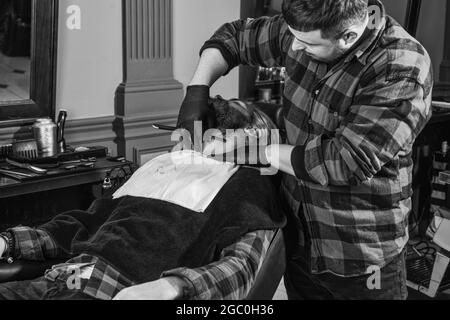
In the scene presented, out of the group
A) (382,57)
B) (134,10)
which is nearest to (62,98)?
(134,10)

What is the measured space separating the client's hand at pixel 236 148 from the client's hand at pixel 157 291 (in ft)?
1.63

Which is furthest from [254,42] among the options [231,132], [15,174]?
[15,174]

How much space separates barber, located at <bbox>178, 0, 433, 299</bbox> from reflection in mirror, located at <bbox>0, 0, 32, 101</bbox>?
38.5 inches

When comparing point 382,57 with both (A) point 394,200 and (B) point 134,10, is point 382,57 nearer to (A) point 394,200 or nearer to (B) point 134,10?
(A) point 394,200

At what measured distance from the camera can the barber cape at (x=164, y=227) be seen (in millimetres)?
1573

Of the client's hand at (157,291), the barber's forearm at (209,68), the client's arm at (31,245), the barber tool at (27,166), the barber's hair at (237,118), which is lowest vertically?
the client's arm at (31,245)

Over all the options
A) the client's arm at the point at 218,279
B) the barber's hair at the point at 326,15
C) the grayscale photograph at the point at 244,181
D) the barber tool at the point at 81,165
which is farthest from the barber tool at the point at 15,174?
the barber's hair at the point at 326,15

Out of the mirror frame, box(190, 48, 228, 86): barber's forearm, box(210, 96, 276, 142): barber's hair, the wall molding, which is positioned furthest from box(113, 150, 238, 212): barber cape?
the wall molding

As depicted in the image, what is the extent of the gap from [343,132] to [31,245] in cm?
90

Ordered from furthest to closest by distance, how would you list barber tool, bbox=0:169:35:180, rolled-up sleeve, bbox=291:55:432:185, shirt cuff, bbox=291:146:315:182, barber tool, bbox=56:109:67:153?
1. barber tool, bbox=56:109:67:153
2. barber tool, bbox=0:169:35:180
3. shirt cuff, bbox=291:146:315:182
4. rolled-up sleeve, bbox=291:55:432:185

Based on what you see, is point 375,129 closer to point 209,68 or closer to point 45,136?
point 209,68

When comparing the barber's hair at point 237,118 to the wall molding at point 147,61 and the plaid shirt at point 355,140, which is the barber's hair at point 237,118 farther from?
the wall molding at point 147,61

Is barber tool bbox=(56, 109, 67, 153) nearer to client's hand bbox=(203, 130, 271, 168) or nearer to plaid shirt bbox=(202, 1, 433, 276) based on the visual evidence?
client's hand bbox=(203, 130, 271, 168)

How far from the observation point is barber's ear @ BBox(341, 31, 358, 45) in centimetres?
A: 143
